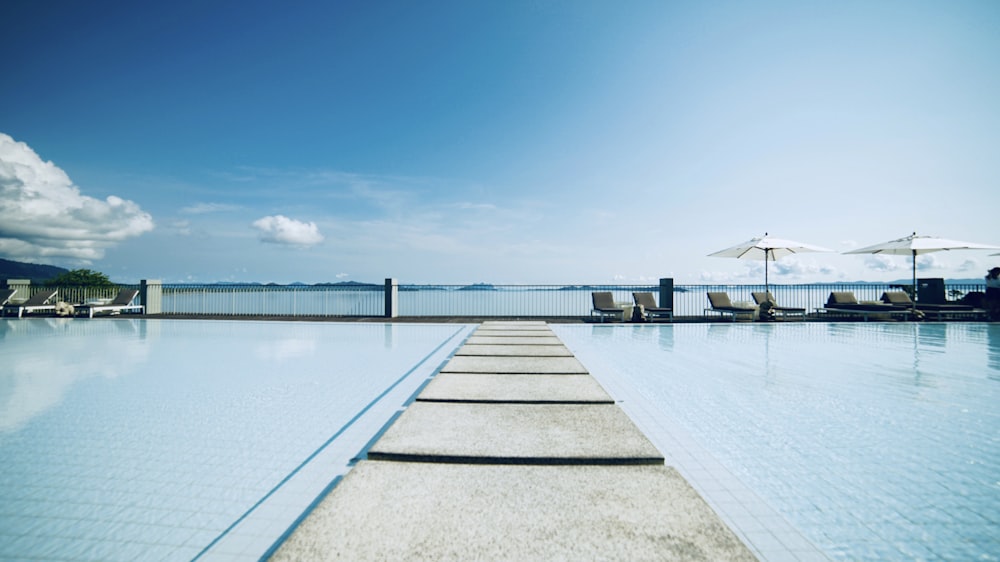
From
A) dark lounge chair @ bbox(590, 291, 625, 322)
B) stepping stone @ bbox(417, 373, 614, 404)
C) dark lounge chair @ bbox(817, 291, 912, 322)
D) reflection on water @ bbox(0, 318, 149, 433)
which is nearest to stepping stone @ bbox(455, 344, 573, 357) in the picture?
stepping stone @ bbox(417, 373, 614, 404)

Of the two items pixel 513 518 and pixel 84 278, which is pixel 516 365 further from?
pixel 84 278

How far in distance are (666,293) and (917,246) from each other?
6787 millimetres

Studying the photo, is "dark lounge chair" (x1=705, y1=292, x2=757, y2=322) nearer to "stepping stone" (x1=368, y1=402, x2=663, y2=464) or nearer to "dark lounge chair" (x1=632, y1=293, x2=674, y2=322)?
"dark lounge chair" (x1=632, y1=293, x2=674, y2=322)

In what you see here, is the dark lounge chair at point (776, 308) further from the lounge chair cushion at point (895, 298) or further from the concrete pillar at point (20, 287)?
the concrete pillar at point (20, 287)

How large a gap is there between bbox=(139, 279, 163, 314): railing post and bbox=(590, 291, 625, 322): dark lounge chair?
1559 cm

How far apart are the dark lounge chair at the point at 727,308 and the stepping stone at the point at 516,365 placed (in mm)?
8784

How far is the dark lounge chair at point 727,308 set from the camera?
38.4 ft

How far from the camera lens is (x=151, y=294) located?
45.8ft

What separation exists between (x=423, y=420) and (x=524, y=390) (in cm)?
119

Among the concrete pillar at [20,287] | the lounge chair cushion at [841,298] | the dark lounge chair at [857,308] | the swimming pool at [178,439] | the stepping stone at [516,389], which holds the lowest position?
the swimming pool at [178,439]

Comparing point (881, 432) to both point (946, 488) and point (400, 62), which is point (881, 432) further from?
point (400, 62)

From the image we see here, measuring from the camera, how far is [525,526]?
1.58m

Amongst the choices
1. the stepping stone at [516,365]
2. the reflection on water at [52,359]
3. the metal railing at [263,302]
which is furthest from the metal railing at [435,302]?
the stepping stone at [516,365]

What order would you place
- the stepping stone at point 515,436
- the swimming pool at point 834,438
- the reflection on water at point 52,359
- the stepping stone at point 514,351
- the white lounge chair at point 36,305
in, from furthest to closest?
1. the white lounge chair at point 36,305
2. the stepping stone at point 514,351
3. the reflection on water at point 52,359
4. the stepping stone at point 515,436
5. the swimming pool at point 834,438
